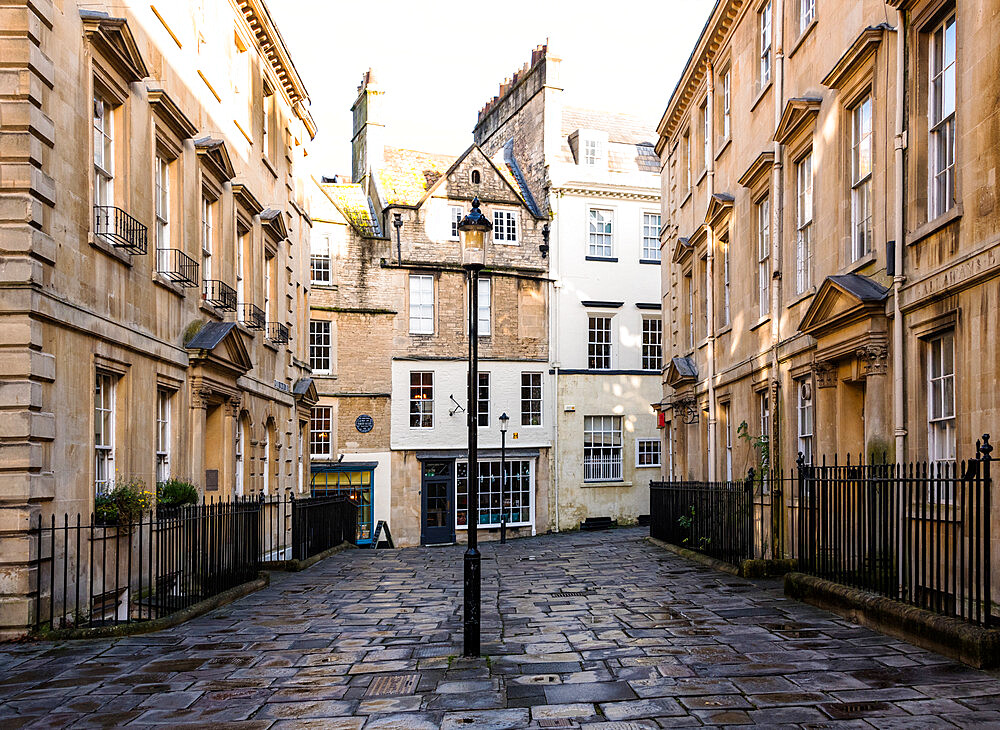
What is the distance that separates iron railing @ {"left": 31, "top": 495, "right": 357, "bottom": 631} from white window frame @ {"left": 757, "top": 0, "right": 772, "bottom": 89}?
11.2m

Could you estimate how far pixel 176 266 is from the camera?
1460 centimetres

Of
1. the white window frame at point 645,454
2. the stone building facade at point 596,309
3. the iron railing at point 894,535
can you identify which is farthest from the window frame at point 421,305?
the iron railing at point 894,535

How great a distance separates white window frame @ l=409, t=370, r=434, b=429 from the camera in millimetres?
32656

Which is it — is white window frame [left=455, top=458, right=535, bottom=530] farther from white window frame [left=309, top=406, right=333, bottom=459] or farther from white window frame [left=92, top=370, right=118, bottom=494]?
white window frame [left=92, top=370, right=118, bottom=494]

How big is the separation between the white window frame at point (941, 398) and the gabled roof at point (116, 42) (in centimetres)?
978

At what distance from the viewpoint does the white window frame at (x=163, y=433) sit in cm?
1425

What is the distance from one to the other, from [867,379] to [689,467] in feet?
38.8

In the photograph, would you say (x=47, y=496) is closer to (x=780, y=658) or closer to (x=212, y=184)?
(x=780, y=658)

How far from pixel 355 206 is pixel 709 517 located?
811 inches

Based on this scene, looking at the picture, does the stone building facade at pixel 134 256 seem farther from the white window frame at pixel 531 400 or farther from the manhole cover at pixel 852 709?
the white window frame at pixel 531 400

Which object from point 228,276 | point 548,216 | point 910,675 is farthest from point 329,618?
point 548,216

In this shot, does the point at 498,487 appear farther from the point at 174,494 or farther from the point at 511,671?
the point at 511,671

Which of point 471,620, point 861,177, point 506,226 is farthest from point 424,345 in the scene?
point 471,620

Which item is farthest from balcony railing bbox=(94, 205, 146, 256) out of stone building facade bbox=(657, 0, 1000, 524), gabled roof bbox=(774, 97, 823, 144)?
gabled roof bbox=(774, 97, 823, 144)
